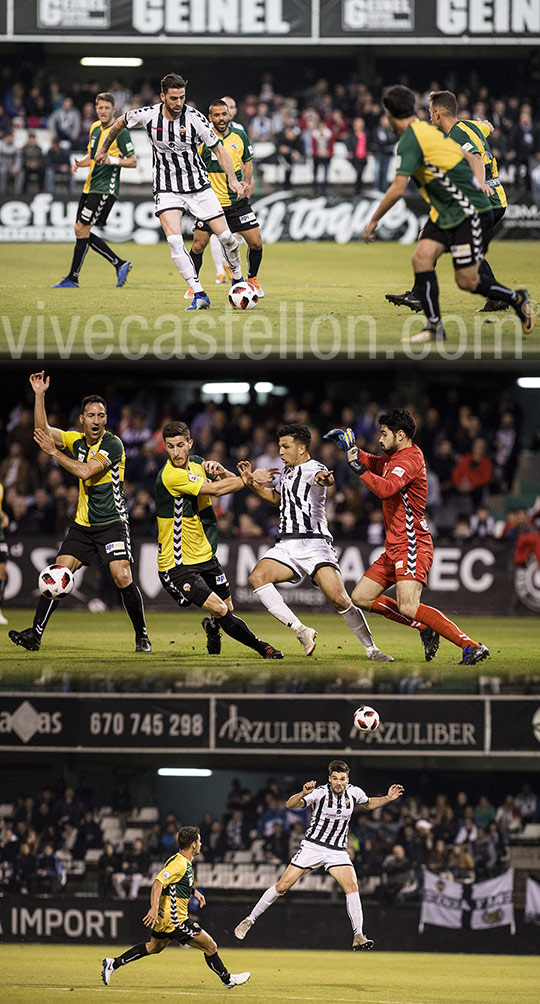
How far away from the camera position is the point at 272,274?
502 inches

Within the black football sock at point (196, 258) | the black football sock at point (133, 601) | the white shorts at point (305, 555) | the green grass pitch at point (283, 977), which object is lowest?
the green grass pitch at point (283, 977)

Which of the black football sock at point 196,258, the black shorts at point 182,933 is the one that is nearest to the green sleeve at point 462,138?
the black football sock at point 196,258

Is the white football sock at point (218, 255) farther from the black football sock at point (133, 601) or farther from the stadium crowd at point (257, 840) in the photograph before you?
the stadium crowd at point (257, 840)

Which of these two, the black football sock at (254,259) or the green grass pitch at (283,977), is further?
the green grass pitch at (283,977)

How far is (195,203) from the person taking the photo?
9.02 m

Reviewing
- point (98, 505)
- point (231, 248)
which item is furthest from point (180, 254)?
point (98, 505)

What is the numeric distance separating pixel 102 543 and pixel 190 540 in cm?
61

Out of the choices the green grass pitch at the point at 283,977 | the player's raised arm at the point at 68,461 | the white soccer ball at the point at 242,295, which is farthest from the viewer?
the green grass pitch at the point at 283,977

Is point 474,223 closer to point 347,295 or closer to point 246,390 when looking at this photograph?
point 347,295

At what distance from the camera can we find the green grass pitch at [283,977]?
1112 centimetres

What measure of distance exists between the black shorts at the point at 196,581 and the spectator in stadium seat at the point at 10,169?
33.3 feet

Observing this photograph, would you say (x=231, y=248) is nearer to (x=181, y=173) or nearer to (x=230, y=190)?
(x=181, y=173)

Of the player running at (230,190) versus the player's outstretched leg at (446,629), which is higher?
the player running at (230,190)

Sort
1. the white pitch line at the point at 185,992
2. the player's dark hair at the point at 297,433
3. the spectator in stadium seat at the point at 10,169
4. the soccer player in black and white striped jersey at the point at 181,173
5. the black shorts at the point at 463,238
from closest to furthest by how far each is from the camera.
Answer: the black shorts at the point at 463,238 → the player's dark hair at the point at 297,433 → the soccer player in black and white striped jersey at the point at 181,173 → the white pitch line at the point at 185,992 → the spectator in stadium seat at the point at 10,169
